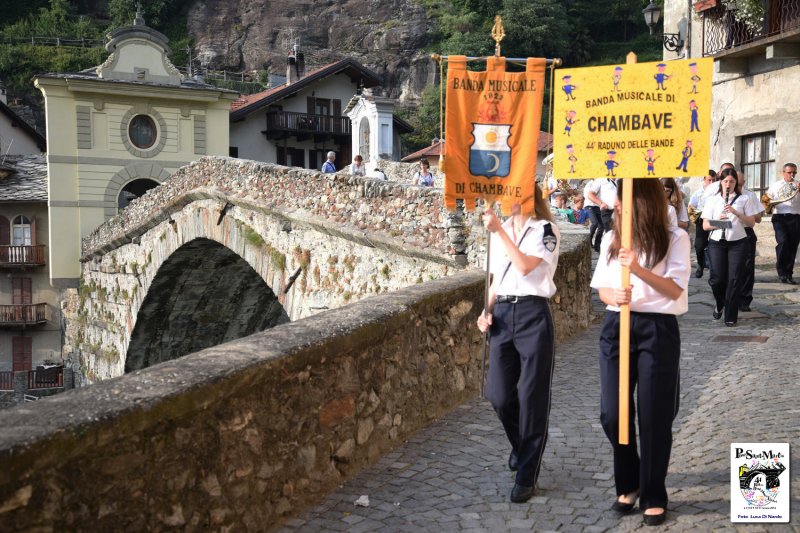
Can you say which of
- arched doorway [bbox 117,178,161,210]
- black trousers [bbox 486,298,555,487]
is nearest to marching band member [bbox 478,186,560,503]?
black trousers [bbox 486,298,555,487]

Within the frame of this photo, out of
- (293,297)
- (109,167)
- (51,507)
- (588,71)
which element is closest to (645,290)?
(588,71)

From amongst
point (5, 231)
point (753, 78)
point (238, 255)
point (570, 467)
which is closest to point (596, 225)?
point (753, 78)

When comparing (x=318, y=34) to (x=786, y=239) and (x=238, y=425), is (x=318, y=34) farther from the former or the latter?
(x=238, y=425)

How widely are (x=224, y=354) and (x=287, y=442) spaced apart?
51 cm

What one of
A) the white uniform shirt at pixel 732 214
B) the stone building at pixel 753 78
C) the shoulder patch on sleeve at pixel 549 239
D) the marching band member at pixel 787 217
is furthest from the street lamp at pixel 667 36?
the shoulder patch on sleeve at pixel 549 239

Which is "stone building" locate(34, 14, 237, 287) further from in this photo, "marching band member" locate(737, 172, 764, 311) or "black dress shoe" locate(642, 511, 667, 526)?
"black dress shoe" locate(642, 511, 667, 526)

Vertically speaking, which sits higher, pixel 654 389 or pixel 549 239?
pixel 549 239

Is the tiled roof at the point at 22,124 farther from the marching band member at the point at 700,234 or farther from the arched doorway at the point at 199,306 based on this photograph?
the marching band member at the point at 700,234

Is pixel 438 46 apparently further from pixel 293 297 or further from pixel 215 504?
pixel 215 504

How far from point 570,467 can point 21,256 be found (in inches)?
1171

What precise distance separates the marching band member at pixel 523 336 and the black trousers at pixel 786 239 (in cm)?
770

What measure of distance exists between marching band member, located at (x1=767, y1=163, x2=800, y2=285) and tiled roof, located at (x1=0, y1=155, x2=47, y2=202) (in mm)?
25776

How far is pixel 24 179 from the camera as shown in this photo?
1212 inches

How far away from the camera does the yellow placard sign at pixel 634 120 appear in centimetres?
357
